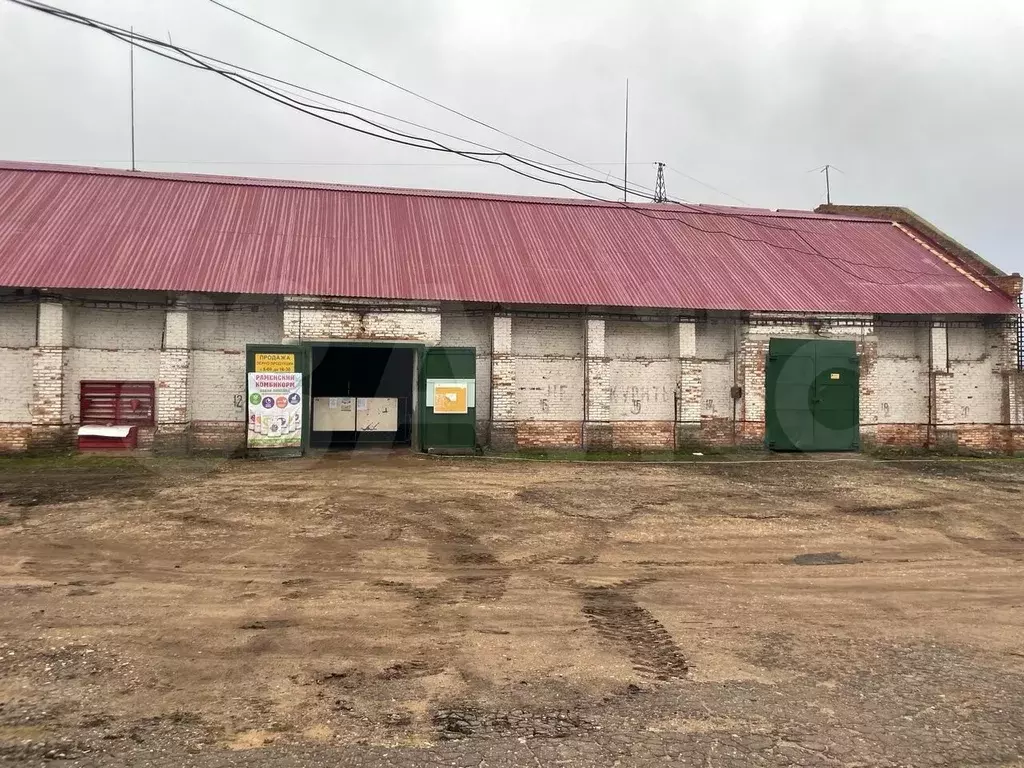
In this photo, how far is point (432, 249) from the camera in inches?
670

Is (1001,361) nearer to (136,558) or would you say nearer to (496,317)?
(496,317)

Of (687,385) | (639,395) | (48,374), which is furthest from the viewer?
(639,395)

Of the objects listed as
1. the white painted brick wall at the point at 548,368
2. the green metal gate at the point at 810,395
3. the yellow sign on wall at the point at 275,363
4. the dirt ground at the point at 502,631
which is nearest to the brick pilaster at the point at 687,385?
the green metal gate at the point at 810,395

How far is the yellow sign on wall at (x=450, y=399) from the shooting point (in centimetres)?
1513

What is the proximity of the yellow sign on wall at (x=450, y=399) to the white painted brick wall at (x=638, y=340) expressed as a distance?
12.7 ft

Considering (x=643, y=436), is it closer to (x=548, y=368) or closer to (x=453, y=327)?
(x=548, y=368)

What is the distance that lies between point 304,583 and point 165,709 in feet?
8.03

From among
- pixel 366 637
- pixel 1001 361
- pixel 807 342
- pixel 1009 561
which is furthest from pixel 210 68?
pixel 1001 361

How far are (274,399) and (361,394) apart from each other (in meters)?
4.11

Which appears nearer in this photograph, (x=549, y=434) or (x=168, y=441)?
(x=168, y=441)

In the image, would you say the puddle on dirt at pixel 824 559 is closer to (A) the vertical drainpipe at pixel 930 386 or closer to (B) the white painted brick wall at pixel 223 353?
(B) the white painted brick wall at pixel 223 353

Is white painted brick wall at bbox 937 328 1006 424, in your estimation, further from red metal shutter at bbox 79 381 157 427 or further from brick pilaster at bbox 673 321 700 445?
red metal shutter at bbox 79 381 157 427

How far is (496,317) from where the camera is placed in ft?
51.1

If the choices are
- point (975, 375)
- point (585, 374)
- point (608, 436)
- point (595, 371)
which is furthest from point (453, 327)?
point (975, 375)
